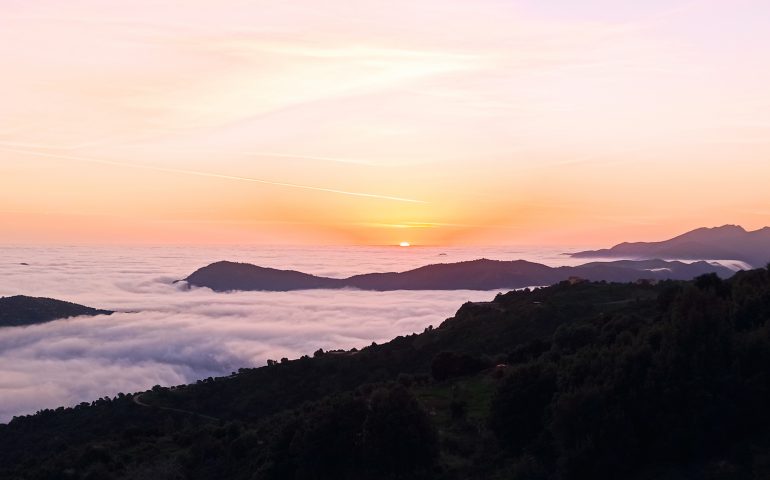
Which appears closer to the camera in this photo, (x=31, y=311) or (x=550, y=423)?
(x=550, y=423)

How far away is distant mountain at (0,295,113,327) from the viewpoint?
448 ft

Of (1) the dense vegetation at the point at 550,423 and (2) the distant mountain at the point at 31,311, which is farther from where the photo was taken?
(2) the distant mountain at the point at 31,311

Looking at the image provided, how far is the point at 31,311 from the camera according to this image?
142 metres

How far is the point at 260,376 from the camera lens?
5166 centimetres

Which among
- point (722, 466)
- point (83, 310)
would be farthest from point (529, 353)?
point (83, 310)

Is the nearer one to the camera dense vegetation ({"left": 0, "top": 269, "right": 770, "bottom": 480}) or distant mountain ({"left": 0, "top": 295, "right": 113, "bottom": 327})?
dense vegetation ({"left": 0, "top": 269, "right": 770, "bottom": 480})

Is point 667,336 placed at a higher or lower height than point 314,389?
higher

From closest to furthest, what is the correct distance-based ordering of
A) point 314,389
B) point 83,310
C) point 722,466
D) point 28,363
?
point 722,466 → point 314,389 → point 28,363 → point 83,310

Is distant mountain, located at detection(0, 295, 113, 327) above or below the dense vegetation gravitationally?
below

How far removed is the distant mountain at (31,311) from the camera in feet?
448

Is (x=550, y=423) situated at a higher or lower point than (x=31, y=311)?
higher

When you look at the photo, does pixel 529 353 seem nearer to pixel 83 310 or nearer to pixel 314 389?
pixel 314 389

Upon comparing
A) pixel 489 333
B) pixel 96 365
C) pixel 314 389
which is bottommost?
pixel 96 365

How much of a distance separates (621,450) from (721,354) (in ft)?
13.1
